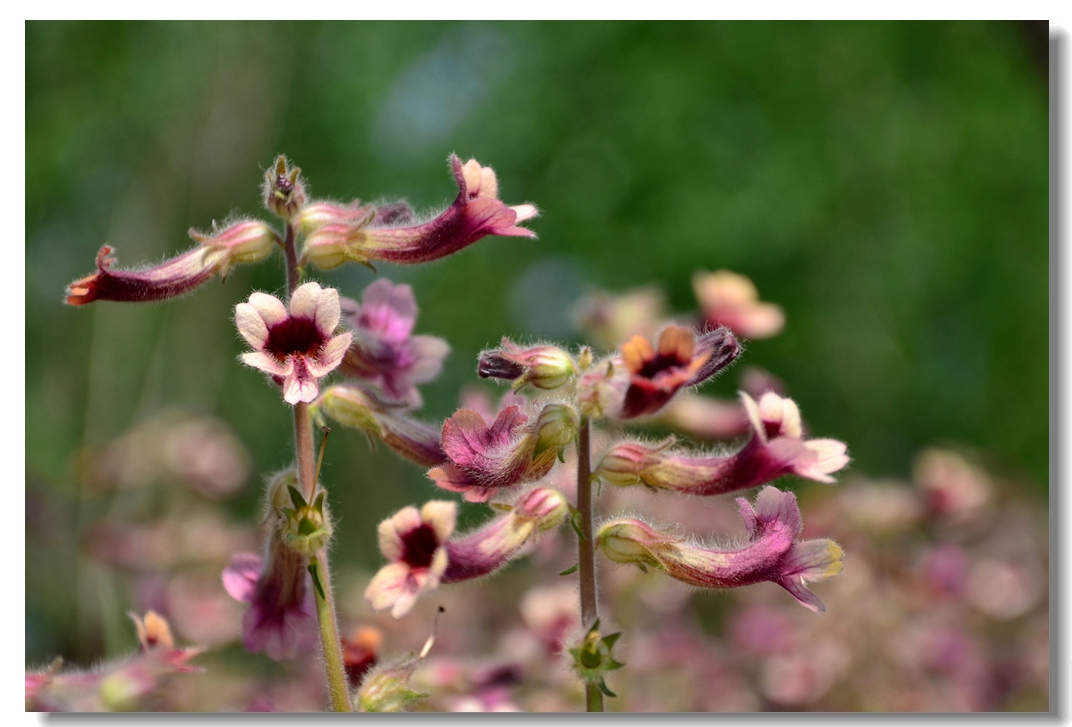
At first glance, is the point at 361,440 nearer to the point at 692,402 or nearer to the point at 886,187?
the point at 886,187

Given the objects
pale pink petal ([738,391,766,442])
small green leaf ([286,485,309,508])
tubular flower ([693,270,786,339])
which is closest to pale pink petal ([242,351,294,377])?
small green leaf ([286,485,309,508])

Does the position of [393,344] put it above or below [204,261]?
below

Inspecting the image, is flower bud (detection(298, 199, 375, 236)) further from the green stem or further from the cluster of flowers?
the green stem

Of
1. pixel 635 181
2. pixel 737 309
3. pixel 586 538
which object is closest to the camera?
pixel 586 538

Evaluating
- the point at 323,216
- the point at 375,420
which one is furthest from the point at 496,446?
the point at 323,216

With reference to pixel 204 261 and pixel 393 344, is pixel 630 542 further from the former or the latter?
pixel 204 261

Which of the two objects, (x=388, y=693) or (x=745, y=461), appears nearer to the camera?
(x=745, y=461)
